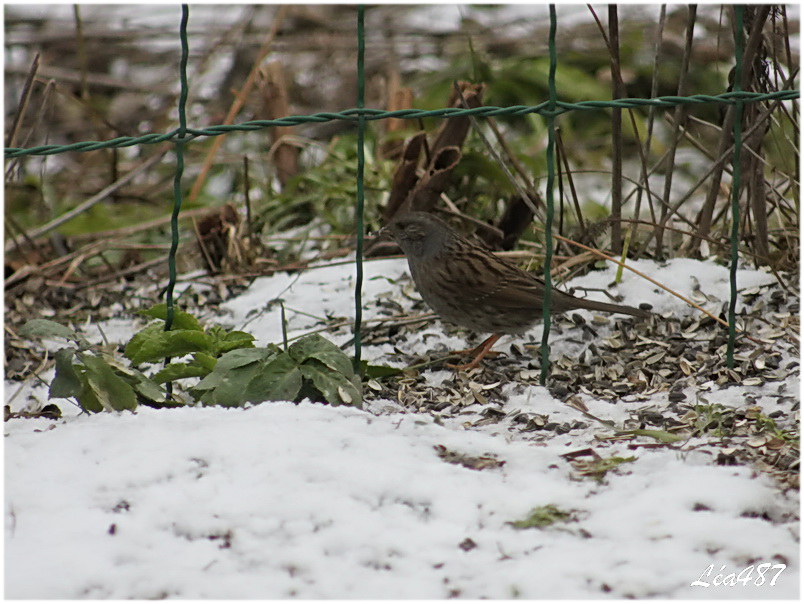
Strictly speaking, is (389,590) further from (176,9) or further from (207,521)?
(176,9)

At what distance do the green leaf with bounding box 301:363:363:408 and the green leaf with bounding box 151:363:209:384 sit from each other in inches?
14.4

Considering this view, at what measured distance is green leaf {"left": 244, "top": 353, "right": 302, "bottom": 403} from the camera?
3168 mm

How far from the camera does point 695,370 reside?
3648 millimetres

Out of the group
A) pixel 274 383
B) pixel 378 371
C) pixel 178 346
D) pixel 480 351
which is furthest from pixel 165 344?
pixel 480 351

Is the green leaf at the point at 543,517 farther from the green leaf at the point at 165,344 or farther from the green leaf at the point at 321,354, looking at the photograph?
the green leaf at the point at 165,344

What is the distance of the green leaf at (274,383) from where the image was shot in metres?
3.17

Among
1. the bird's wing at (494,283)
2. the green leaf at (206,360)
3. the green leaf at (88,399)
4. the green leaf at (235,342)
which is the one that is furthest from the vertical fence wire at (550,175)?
the green leaf at (88,399)

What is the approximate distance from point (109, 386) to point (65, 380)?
0.13 m

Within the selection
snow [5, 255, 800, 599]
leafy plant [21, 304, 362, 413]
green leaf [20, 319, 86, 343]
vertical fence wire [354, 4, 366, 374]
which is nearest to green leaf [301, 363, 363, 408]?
leafy plant [21, 304, 362, 413]

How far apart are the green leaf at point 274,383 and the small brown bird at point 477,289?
0.79 meters

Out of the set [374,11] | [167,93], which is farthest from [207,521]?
[374,11]

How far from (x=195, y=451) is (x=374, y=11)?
26.1 feet

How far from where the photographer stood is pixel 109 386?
10.2 ft

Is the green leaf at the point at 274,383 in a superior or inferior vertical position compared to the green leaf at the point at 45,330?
inferior
